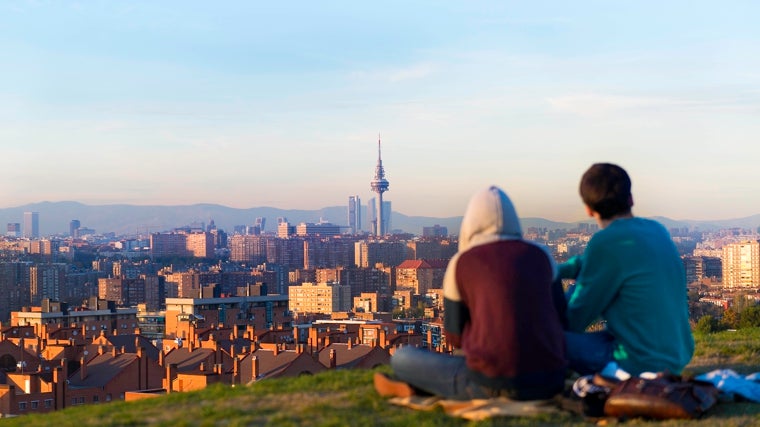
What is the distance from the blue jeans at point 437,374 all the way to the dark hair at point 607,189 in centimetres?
91

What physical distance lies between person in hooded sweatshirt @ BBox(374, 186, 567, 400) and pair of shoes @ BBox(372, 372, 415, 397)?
139 millimetres

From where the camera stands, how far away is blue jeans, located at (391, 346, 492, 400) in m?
4.28

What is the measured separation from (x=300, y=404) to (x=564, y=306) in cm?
115

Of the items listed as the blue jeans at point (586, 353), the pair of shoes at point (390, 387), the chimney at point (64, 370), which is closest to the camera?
the pair of shoes at point (390, 387)

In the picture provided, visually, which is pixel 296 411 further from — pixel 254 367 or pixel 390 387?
pixel 254 367

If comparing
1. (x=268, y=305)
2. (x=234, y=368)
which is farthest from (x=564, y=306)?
(x=268, y=305)

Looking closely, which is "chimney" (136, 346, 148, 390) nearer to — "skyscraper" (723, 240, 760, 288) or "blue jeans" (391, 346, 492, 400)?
"blue jeans" (391, 346, 492, 400)

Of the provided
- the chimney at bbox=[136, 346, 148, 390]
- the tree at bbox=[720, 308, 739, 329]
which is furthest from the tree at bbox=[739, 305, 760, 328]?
the chimney at bbox=[136, 346, 148, 390]

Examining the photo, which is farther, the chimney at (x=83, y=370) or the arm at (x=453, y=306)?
the chimney at (x=83, y=370)

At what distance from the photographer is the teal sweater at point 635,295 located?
4.57 m

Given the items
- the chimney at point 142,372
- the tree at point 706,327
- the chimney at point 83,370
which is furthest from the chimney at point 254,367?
the tree at point 706,327

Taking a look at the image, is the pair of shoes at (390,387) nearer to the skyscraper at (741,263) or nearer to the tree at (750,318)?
the tree at (750,318)

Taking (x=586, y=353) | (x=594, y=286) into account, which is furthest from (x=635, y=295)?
(x=586, y=353)

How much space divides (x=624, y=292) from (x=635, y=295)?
46mm
